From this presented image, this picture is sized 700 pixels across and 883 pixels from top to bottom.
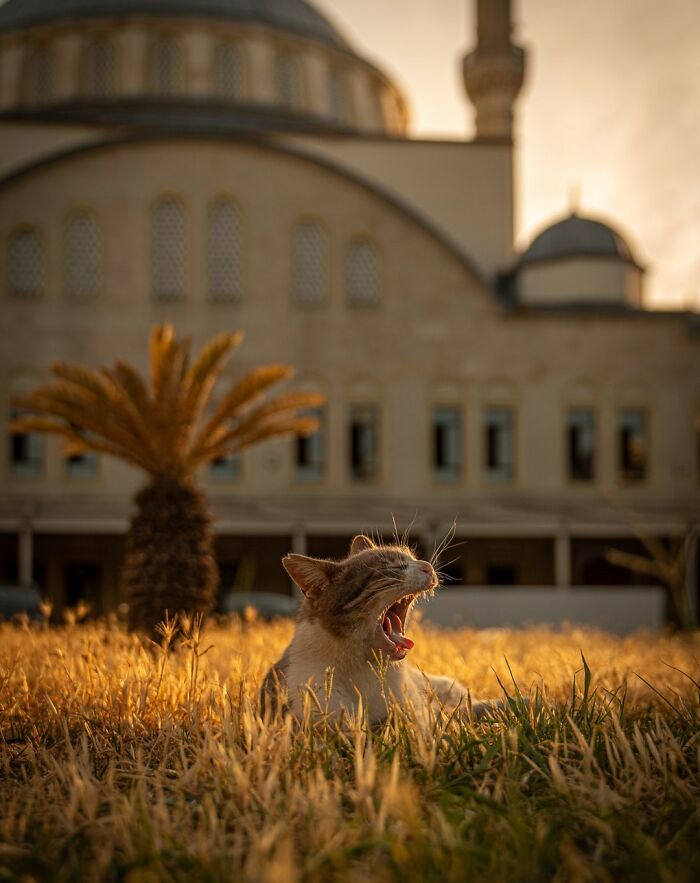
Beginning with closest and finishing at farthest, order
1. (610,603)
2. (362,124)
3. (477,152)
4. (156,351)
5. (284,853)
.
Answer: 1. (284,853)
2. (156,351)
3. (610,603)
4. (477,152)
5. (362,124)

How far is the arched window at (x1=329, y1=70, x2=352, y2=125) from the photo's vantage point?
4434 cm

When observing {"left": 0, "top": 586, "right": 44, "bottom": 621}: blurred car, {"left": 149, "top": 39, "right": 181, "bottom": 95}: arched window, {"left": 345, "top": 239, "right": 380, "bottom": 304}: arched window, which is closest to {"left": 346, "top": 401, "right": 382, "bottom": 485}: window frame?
{"left": 345, "top": 239, "right": 380, "bottom": 304}: arched window

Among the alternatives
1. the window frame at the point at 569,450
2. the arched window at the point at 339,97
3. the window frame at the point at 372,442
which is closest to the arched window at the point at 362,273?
the window frame at the point at 372,442

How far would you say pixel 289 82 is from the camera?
4369 centimetres

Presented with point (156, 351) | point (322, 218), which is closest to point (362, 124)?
point (322, 218)

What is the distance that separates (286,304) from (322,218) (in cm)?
303

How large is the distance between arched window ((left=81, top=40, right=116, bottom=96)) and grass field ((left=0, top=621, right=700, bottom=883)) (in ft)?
131

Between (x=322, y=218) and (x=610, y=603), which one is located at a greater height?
(x=322, y=218)

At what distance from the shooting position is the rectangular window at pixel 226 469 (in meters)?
31.8

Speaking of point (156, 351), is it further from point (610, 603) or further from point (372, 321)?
point (372, 321)

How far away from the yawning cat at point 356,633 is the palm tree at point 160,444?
8.68 metres

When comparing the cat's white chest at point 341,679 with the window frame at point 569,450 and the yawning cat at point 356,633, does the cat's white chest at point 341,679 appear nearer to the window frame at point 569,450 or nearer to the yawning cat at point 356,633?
the yawning cat at point 356,633

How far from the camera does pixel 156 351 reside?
14.2m

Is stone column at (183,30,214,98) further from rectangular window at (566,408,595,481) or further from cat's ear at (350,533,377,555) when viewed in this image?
cat's ear at (350,533,377,555)
